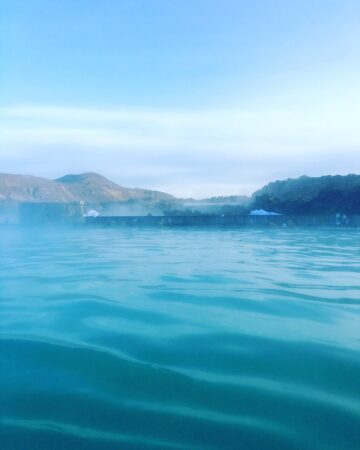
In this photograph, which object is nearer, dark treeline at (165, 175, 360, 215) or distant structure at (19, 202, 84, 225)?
distant structure at (19, 202, 84, 225)

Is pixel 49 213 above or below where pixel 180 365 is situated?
above

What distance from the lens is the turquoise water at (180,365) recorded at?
87.7 inches

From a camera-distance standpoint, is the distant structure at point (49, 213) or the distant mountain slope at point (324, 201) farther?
the distant mountain slope at point (324, 201)

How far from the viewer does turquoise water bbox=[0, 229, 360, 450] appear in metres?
2.23

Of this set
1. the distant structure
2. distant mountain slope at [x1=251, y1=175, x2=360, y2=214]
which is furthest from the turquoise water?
distant mountain slope at [x1=251, y1=175, x2=360, y2=214]

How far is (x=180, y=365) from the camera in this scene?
3.11 m

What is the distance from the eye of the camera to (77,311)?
470 cm

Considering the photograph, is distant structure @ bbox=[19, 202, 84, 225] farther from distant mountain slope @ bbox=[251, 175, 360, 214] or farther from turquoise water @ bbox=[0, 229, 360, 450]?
turquoise water @ bbox=[0, 229, 360, 450]

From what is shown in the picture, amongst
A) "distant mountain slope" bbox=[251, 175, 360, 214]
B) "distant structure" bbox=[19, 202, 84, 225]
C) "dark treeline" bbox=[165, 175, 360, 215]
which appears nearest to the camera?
"distant structure" bbox=[19, 202, 84, 225]

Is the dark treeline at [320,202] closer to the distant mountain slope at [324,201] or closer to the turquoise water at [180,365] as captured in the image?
the distant mountain slope at [324,201]

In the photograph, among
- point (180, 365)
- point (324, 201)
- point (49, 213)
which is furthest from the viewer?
point (324, 201)

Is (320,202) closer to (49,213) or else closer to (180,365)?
(49,213)

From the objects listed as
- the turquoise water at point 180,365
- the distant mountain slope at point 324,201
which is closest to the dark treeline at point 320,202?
the distant mountain slope at point 324,201

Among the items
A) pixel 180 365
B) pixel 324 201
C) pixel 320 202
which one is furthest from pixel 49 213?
pixel 180 365
